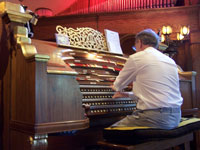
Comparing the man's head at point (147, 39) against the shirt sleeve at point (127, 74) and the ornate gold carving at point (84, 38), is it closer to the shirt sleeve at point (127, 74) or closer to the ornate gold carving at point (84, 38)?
the shirt sleeve at point (127, 74)

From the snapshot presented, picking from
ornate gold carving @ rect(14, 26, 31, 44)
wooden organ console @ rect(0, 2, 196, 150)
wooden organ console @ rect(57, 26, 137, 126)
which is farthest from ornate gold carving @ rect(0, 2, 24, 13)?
wooden organ console @ rect(57, 26, 137, 126)

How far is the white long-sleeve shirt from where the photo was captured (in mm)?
2156

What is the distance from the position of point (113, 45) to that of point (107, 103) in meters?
1.31

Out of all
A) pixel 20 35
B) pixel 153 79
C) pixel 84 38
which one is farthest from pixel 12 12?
pixel 153 79

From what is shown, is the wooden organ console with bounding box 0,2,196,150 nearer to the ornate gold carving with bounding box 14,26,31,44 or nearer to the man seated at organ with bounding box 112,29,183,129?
the ornate gold carving with bounding box 14,26,31,44

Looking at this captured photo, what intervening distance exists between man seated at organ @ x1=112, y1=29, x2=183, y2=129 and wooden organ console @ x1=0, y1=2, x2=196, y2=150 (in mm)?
455

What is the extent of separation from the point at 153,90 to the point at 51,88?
35.1 inches

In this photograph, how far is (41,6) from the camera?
894cm

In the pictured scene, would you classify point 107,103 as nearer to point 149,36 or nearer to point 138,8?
point 149,36

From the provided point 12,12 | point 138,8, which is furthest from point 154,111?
point 138,8

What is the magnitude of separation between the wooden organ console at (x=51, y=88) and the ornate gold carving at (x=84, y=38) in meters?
0.01

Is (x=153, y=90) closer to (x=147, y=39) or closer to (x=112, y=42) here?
(x=147, y=39)

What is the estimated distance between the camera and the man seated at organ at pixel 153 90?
84.6 inches

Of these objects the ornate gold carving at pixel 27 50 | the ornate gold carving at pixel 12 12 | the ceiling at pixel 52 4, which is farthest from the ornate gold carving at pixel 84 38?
the ceiling at pixel 52 4
